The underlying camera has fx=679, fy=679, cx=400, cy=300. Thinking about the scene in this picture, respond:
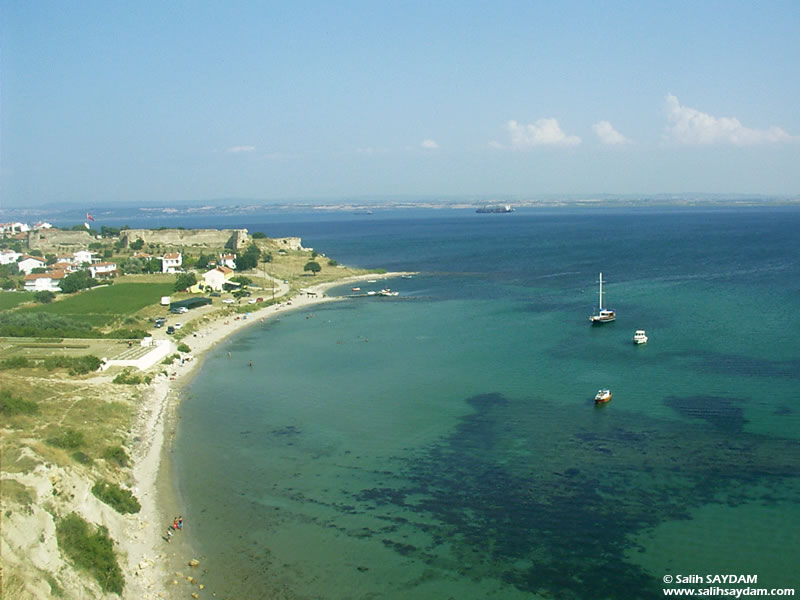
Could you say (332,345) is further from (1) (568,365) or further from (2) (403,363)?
(1) (568,365)

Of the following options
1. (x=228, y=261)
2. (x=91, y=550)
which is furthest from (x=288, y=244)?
(x=91, y=550)

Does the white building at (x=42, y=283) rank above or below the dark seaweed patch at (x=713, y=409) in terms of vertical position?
above

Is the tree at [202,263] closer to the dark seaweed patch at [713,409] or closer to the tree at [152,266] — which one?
the tree at [152,266]

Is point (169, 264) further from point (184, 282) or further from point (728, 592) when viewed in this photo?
point (728, 592)

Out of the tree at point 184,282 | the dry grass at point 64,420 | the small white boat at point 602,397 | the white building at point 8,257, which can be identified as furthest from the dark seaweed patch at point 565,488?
the white building at point 8,257

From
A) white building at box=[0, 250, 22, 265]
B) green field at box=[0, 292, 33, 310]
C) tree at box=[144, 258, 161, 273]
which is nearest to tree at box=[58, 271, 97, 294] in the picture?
green field at box=[0, 292, 33, 310]
